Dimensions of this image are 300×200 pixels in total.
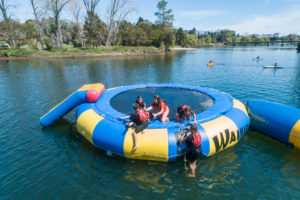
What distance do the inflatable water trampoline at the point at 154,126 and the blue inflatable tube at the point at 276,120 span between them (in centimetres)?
79

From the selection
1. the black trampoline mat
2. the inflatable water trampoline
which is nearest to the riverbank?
the black trampoline mat

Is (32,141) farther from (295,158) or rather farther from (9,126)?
(295,158)

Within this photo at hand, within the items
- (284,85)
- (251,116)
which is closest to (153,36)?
(284,85)

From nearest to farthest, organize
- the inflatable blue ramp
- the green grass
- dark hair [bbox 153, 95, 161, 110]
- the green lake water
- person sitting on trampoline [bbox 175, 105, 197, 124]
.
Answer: the green lake water < person sitting on trampoline [bbox 175, 105, 197, 124] < dark hair [bbox 153, 95, 161, 110] < the inflatable blue ramp < the green grass

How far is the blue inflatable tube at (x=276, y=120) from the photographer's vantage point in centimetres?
597

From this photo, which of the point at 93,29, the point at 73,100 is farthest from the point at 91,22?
the point at 73,100

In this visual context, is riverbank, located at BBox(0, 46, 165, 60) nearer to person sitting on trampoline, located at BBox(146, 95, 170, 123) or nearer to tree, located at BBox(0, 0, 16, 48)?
tree, located at BBox(0, 0, 16, 48)

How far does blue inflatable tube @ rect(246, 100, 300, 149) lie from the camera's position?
19.6 feet

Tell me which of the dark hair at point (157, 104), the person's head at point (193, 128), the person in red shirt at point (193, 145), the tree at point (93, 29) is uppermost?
the tree at point (93, 29)

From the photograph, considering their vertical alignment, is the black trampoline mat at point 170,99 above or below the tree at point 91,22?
below

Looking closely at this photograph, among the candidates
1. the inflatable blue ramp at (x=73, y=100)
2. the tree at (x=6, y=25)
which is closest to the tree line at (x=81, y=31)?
the tree at (x=6, y=25)

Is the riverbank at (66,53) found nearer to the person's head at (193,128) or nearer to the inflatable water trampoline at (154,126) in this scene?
the inflatable water trampoline at (154,126)

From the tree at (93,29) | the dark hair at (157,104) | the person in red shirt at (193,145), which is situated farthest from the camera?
the tree at (93,29)

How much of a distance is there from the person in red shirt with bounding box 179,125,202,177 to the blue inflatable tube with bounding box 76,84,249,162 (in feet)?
0.63
